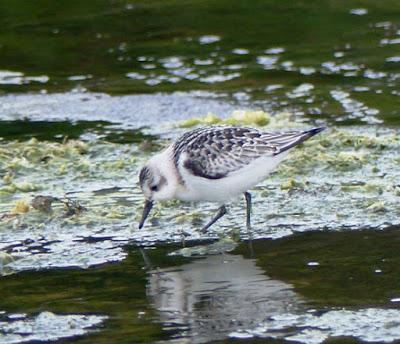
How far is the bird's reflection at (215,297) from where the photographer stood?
6.78 meters

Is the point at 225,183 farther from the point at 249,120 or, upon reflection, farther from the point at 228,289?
the point at 249,120

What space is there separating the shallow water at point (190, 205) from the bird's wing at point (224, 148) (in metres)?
0.47

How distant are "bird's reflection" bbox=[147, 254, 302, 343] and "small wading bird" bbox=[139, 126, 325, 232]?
0.72m

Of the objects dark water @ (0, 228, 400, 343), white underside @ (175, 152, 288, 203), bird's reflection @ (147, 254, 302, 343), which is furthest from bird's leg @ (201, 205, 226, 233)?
bird's reflection @ (147, 254, 302, 343)

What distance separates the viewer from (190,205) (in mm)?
9617

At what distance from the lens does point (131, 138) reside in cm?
1166

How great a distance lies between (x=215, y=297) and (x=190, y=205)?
7.76 feet

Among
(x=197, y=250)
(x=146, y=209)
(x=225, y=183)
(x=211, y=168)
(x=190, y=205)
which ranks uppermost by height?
(x=211, y=168)

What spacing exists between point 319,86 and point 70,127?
269 cm

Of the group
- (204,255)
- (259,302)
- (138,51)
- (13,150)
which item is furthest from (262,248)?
(138,51)

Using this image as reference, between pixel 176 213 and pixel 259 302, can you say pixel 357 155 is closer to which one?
pixel 176 213

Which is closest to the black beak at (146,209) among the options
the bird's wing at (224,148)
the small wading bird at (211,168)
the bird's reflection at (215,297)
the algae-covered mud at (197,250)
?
the small wading bird at (211,168)

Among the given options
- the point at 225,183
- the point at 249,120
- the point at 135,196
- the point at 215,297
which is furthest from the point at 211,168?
the point at 249,120

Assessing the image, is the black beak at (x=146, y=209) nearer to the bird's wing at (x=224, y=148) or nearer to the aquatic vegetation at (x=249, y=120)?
the bird's wing at (x=224, y=148)
